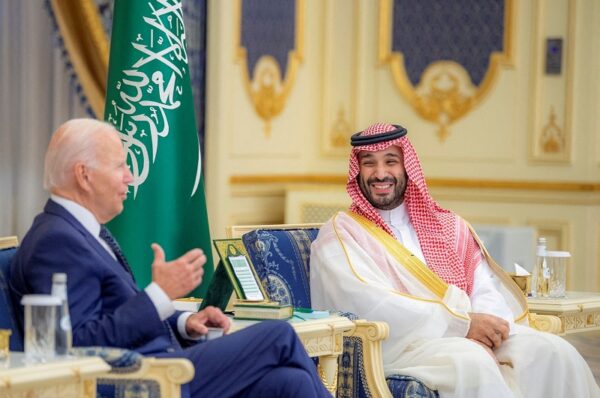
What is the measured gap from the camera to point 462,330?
13.6ft

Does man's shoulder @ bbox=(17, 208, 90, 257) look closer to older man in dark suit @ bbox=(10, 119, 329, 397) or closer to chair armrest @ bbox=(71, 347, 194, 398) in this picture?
older man in dark suit @ bbox=(10, 119, 329, 397)

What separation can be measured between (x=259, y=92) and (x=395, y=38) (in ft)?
3.47

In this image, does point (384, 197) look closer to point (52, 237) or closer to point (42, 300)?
point (52, 237)

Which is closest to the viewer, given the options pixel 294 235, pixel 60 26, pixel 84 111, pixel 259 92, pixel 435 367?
pixel 435 367

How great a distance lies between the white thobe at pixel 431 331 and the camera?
391 cm

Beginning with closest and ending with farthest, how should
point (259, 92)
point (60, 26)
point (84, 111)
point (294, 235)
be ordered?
point (294, 235)
point (60, 26)
point (84, 111)
point (259, 92)

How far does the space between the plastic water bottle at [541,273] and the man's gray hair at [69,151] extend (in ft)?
6.78

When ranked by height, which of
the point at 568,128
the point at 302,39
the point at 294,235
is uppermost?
the point at 302,39

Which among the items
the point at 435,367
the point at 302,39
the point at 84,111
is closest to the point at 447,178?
the point at 302,39

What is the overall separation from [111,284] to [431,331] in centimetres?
136

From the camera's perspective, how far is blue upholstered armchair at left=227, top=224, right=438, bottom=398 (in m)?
3.84

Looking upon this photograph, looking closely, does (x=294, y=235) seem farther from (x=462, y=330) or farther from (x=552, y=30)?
(x=552, y=30)

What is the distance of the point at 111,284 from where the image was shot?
3.12m

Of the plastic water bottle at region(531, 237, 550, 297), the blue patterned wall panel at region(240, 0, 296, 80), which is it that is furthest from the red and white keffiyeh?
the blue patterned wall panel at region(240, 0, 296, 80)
